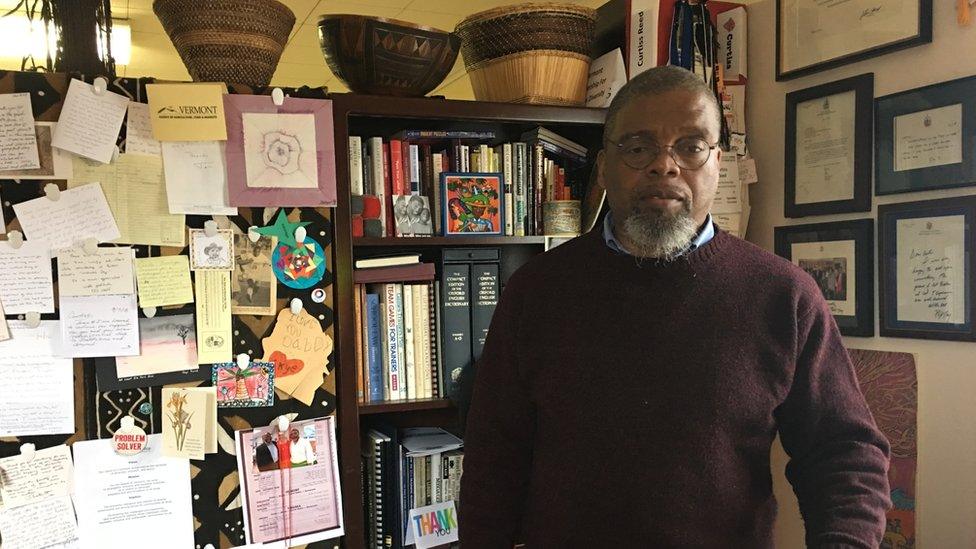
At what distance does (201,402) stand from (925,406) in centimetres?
163

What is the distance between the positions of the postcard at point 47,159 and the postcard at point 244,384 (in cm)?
49

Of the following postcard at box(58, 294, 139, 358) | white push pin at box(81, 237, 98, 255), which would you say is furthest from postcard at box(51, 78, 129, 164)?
postcard at box(58, 294, 139, 358)

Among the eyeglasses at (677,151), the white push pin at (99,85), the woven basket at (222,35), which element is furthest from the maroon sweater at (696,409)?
the white push pin at (99,85)

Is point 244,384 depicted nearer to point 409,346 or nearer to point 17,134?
point 409,346

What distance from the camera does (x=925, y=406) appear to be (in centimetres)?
168

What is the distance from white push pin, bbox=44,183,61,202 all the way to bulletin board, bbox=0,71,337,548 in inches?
0.5

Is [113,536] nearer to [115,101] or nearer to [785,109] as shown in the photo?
[115,101]

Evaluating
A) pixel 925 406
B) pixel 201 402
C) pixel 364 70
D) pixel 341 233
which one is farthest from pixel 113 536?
pixel 925 406

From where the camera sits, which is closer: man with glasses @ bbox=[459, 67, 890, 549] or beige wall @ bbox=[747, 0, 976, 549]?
man with glasses @ bbox=[459, 67, 890, 549]

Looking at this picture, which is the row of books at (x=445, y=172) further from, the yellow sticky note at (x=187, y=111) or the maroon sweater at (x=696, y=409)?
the maroon sweater at (x=696, y=409)

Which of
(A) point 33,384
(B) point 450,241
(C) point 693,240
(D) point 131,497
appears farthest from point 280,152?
(C) point 693,240

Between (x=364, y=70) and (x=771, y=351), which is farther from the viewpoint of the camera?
(x=364, y=70)

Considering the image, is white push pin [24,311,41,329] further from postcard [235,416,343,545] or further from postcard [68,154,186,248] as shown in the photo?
postcard [235,416,343,545]

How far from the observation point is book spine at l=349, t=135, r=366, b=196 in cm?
175
